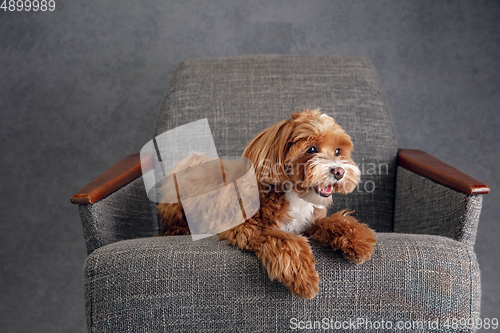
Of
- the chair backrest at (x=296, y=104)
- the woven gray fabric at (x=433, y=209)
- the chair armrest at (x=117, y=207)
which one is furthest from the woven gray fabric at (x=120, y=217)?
the woven gray fabric at (x=433, y=209)

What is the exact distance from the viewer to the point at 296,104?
1.41 m

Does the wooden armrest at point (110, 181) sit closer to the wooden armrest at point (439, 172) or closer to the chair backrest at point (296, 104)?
the chair backrest at point (296, 104)

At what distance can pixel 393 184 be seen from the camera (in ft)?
4.51

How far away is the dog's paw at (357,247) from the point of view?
0.78 meters

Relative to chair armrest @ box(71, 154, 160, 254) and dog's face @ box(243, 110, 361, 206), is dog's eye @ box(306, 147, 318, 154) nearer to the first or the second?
dog's face @ box(243, 110, 361, 206)

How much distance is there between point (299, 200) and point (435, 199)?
0.47 meters

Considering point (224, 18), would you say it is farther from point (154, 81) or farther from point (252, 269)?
point (252, 269)

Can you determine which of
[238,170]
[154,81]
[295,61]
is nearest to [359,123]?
[295,61]

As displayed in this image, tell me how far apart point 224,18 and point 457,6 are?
1.18 meters

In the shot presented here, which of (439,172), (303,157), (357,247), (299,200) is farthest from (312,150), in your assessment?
(439,172)

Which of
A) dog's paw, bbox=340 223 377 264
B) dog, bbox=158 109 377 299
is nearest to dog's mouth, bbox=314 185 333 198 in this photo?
dog, bbox=158 109 377 299

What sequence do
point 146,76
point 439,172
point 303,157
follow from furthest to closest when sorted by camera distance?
point 146,76, point 439,172, point 303,157

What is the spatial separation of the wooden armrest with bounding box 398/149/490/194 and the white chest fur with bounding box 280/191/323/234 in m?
0.41

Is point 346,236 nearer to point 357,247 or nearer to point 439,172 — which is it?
point 357,247
